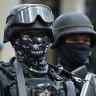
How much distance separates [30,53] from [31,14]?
0.29 metres

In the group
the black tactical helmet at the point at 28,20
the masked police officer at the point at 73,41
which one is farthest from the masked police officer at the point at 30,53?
the masked police officer at the point at 73,41

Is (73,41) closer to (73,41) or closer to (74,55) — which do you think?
(73,41)

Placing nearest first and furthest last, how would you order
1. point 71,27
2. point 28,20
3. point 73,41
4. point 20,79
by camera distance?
point 20,79 < point 28,20 < point 73,41 < point 71,27

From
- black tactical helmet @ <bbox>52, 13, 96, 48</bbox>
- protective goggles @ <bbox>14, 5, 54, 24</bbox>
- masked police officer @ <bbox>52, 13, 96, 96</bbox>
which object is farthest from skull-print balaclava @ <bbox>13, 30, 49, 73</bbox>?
black tactical helmet @ <bbox>52, 13, 96, 48</bbox>

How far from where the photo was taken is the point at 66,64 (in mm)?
6062

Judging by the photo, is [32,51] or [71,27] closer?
[32,51]

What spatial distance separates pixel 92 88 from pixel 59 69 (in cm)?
35

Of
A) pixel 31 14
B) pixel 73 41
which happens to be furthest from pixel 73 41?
pixel 31 14

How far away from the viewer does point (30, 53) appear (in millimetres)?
4906

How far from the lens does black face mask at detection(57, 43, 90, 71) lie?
19.9 ft

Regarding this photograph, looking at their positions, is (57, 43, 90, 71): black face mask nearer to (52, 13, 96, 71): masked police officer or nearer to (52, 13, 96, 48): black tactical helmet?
(52, 13, 96, 71): masked police officer

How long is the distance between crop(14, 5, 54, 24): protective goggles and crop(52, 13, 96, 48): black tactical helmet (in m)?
1.13

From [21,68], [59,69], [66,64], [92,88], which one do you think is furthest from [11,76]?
[66,64]

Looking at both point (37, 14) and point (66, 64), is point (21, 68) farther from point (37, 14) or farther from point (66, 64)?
point (66, 64)
